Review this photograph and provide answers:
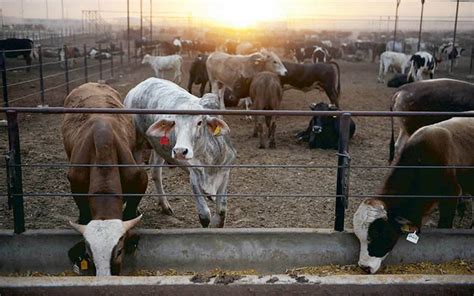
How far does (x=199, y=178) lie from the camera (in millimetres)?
4996

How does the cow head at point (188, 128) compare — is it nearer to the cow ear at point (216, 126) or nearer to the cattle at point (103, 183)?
the cow ear at point (216, 126)

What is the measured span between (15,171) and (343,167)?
8.69ft

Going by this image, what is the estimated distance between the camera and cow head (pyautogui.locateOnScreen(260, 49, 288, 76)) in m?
13.5

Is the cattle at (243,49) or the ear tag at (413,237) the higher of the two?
the cattle at (243,49)

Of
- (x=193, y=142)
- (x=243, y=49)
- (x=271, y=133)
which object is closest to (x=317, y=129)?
(x=271, y=133)

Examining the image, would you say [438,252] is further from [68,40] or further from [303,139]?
[68,40]

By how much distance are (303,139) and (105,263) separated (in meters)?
6.93

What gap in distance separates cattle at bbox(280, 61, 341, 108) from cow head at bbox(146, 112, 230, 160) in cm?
889

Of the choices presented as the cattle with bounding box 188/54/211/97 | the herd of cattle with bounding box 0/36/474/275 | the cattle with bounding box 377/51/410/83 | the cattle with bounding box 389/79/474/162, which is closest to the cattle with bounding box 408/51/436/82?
the cattle with bounding box 377/51/410/83

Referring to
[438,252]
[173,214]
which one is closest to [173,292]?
[438,252]

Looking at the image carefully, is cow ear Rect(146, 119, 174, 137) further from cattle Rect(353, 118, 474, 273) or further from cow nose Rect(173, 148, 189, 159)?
cattle Rect(353, 118, 474, 273)

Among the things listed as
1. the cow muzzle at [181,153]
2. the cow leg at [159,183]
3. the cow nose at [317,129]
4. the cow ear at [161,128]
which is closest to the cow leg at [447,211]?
the cow muzzle at [181,153]

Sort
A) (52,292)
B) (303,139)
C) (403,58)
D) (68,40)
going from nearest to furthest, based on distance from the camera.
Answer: (52,292) < (303,139) < (403,58) < (68,40)

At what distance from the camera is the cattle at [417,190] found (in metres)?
4.02
